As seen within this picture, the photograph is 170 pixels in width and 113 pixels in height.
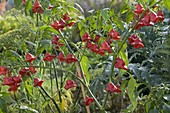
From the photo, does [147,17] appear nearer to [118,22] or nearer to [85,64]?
[118,22]

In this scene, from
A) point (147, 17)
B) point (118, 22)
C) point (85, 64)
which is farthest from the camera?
point (85, 64)

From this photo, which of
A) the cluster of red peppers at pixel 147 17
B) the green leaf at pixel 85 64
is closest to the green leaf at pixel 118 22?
the cluster of red peppers at pixel 147 17

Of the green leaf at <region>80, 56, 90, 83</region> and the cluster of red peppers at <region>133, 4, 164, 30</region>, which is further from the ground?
the cluster of red peppers at <region>133, 4, 164, 30</region>

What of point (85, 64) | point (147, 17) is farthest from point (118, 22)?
point (85, 64)

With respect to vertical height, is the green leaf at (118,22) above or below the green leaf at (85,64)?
above

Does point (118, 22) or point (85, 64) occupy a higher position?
point (118, 22)

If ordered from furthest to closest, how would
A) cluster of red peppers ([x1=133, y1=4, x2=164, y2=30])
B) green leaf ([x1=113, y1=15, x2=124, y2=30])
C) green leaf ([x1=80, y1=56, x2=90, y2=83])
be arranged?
green leaf ([x1=80, y1=56, x2=90, y2=83]), green leaf ([x1=113, y1=15, x2=124, y2=30]), cluster of red peppers ([x1=133, y1=4, x2=164, y2=30])

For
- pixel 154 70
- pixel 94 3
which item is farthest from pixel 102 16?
pixel 94 3

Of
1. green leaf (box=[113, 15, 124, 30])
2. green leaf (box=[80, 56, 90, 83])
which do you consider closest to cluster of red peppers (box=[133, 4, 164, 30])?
green leaf (box=[113, 15, 124, 30])

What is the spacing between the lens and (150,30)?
9.34ft

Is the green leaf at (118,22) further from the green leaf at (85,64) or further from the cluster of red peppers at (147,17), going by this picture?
the green leaf at (85,64)

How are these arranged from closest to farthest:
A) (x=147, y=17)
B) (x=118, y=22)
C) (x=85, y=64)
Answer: (x=147, y=17), (x=118, y=22), (x=85, y=64)

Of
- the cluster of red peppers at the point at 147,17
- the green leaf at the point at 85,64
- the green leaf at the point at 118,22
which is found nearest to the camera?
the cluster of red peppers at the point at 147,17

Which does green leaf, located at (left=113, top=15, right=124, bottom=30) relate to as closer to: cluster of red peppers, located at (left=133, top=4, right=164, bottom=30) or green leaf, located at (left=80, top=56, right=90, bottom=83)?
cluster of red peppers, located at (left=133, top=4, right=164, bottom=30)
